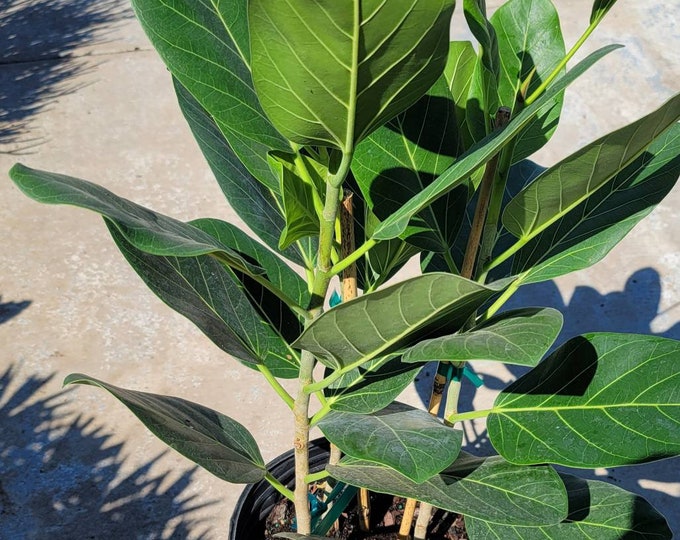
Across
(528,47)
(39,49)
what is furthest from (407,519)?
(39,49)

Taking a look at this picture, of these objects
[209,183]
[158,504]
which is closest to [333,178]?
[158,504]

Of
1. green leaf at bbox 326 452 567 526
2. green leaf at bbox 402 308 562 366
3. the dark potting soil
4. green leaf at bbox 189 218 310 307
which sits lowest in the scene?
the dark potting soil

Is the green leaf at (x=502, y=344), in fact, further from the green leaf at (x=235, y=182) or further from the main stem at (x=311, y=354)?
the green leaf at (x=235, y=182)

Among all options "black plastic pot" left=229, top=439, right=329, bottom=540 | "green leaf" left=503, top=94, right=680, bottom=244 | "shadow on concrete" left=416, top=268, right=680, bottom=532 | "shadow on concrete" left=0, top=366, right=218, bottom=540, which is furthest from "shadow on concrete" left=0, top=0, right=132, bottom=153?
"green leaf" left=503, top=94, right=680, bottom=244

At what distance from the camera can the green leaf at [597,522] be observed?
963 millimetres

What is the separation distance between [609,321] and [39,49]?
237 cm

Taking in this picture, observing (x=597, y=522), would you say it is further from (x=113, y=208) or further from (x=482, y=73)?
(x=113, y=208)

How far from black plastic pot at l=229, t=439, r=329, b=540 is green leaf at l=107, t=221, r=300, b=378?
29cm

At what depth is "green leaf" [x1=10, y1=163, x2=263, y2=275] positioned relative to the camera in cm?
57

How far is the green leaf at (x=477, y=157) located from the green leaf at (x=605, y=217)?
0.21 meters

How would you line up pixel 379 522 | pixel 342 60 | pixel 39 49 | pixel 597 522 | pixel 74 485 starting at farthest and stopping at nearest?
pixel 39 49 < pixel 74 485 < pixel 379 522 < pixel 597 522 < pixel 342 60

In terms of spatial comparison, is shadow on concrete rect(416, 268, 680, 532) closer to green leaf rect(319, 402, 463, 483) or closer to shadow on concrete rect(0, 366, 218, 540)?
shadow on concrete rect(0, 366, 218, 540)

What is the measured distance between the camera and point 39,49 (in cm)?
322

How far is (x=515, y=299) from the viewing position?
7.16 feet
